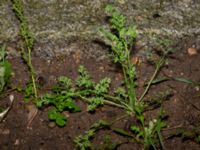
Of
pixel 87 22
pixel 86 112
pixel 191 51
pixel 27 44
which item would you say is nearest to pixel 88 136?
pixel 86 112

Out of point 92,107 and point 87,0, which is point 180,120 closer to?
point 92,107

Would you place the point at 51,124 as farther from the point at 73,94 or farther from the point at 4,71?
the point at 4,71

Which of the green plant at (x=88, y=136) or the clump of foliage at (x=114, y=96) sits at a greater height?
the clump of foliage at (x=114, y=96)

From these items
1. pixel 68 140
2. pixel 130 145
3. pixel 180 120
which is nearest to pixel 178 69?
pixel 180 120

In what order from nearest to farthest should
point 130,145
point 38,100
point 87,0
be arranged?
point 130,145 < point 38,100 < point 87,0

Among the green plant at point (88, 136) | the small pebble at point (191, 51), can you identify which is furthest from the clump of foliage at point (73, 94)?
the small pebble at point (191, 51)

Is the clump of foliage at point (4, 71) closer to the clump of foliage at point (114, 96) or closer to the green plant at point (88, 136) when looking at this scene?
the clump of foliage at point (114, 96)
